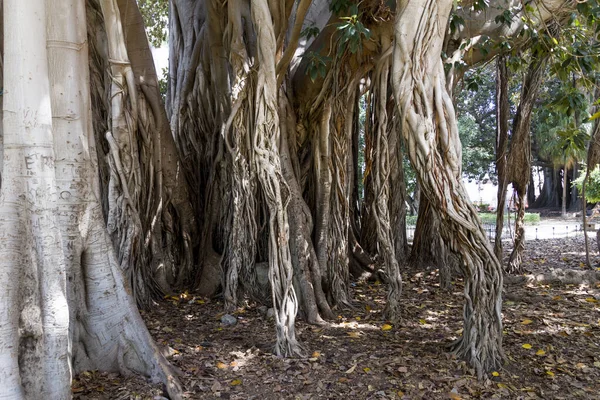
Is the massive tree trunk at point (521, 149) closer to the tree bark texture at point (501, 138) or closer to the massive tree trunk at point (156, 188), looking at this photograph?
the tree bark texture at point (501, 138)

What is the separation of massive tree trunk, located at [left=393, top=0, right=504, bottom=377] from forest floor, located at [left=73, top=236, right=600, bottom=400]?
274 mm

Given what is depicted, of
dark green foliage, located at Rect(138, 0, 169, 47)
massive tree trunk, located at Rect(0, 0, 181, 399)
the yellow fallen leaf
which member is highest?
dark green foliage, located at Rect(138, 0, 169, 47)

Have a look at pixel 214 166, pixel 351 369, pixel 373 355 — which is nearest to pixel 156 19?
pixel 214 166

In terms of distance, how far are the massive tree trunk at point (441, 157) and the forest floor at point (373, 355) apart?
274mm

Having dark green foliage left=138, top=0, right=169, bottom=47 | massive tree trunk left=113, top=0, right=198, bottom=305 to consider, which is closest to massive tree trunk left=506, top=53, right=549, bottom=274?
massive tree trunk left=113, top=0, right=198, bottom=305

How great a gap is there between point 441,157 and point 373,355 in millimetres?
1391

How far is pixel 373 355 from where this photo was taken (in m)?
3.37

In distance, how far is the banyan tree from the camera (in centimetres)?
233

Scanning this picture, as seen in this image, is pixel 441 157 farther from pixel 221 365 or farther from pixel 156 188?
pixel 156 188

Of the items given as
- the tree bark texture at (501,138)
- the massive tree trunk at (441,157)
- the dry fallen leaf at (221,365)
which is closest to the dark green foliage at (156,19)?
the tree bark texture at (501,138)

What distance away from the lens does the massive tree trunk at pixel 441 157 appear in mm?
3006

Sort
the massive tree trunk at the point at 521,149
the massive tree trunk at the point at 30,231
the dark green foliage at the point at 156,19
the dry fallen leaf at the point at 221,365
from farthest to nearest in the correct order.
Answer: the dark green foliage at the point at 156,19
the massive tree trunk at the point at 521,149
the dry fallen leaf at the point at 221,365
the massive tree trunk at the point at 30,231

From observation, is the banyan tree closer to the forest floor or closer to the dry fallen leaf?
the forest floor

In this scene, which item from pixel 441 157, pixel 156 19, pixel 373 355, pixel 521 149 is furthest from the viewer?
pixel 156 19
